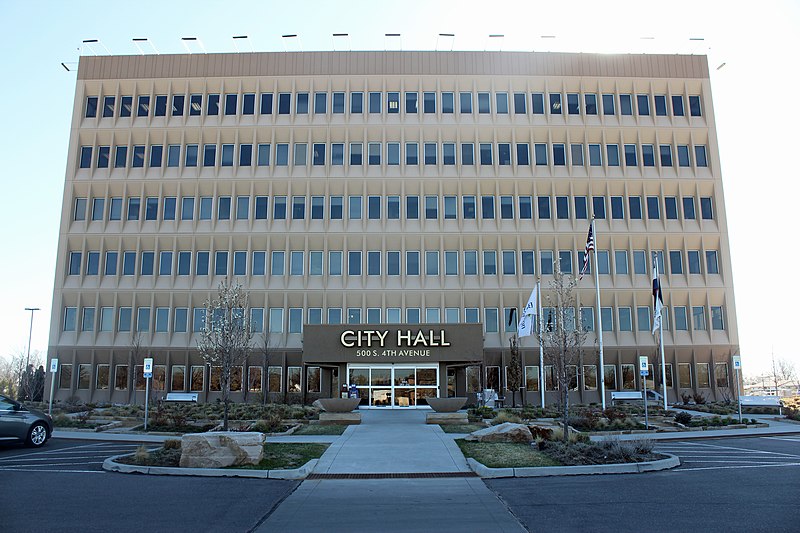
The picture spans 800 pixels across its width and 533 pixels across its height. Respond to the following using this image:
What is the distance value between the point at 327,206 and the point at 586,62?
69.4 feet

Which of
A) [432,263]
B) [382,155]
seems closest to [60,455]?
[432,263]

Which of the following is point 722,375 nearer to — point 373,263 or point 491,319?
point 491,319

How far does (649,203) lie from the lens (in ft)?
147

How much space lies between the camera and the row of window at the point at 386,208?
4384 centimetres

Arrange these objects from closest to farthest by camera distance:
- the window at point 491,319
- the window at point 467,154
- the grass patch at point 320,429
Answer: the grass patch at point 320,429 < the window at point 491,319 < the window at point 467,154

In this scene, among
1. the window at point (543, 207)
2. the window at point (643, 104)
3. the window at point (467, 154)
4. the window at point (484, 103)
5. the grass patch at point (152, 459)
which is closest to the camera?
the grass patch at point (152, 459)

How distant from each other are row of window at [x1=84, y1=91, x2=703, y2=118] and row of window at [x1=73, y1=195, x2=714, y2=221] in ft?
20.4

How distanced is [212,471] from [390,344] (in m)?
24.6

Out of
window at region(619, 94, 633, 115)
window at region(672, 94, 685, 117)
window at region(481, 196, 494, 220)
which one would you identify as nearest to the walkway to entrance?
window at region(481, 196, 494, 220)

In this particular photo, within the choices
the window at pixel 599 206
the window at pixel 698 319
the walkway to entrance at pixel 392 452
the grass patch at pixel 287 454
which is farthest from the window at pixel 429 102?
the grass patch at pixel 287 454

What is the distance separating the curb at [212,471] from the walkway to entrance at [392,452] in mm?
825

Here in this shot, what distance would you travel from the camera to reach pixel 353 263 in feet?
143

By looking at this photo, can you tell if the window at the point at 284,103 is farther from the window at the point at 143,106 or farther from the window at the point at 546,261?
the window at the point at 546,261

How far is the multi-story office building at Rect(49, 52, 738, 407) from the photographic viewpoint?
42.8 metres
